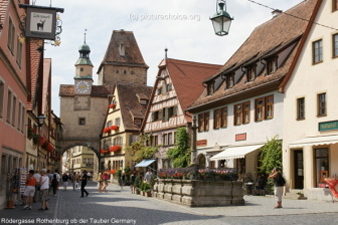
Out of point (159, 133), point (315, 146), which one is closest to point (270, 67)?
point (315, 146)

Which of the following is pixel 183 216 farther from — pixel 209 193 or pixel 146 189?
pixel 146 189

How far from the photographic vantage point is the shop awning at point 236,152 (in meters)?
28.4

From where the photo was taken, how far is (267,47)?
31172 mm

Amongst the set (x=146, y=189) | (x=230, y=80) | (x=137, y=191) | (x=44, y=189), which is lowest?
(x=137, y=191)

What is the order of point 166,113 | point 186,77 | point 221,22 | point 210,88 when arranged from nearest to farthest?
point 221,22 < point 210,88 < point 186,77 < point 166,113

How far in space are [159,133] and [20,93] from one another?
23980mm

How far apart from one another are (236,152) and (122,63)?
52540 mm

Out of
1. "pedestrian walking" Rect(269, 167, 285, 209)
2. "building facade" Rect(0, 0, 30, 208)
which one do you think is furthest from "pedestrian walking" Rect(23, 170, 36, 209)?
"pedestrian walking" Rect(269, 167, 285, 209)

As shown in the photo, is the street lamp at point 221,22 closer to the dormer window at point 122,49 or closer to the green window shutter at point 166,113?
the green window shutter at point 166,113

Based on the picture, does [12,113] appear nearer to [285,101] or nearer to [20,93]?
[20,93]

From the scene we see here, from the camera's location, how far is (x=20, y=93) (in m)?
23.7

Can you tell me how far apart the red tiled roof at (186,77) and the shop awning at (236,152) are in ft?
32.6

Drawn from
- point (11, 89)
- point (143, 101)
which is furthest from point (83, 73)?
point (11, 89)

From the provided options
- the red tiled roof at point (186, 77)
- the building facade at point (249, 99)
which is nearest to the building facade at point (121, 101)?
the red tiled roof at point (186, 77)
